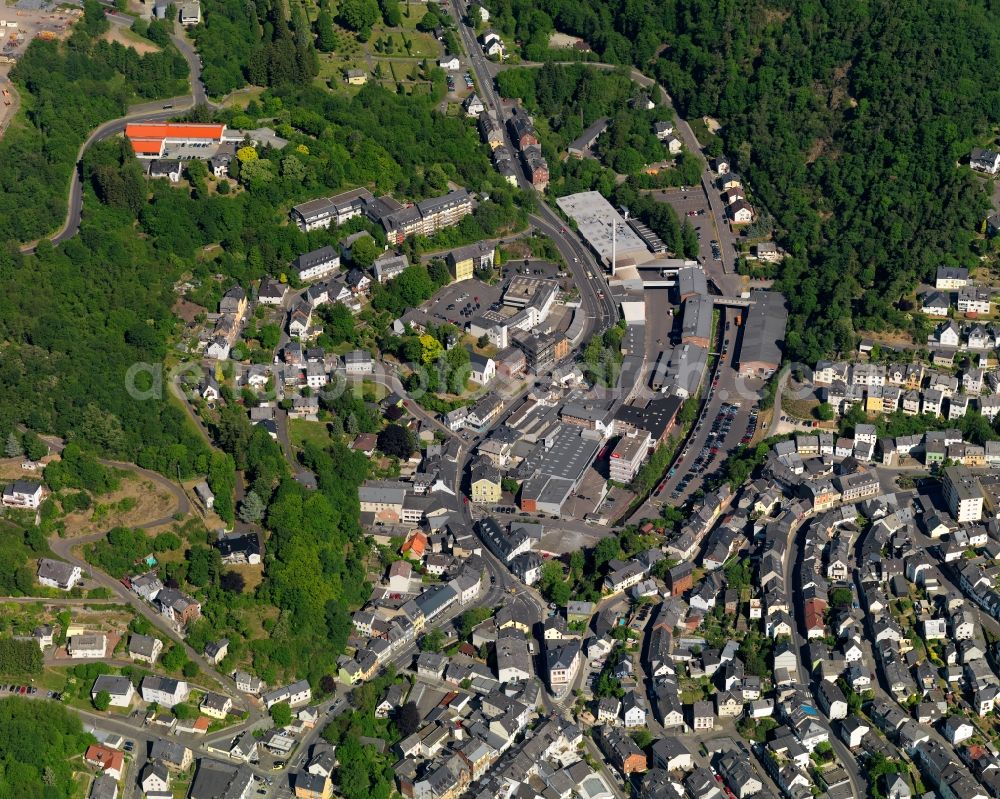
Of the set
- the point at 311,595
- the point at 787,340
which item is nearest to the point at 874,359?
the point at 787,340

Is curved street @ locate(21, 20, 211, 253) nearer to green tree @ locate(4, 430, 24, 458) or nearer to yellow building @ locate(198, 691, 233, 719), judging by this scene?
green tree @ locate(4, 430, 24, 458)

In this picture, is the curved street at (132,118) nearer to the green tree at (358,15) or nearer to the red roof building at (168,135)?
the red roof building at (168,135)

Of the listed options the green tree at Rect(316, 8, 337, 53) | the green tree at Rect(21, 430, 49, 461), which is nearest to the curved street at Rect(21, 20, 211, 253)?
the green tree at Rect(316, 8, 337, 53)

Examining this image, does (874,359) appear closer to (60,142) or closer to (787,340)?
(787,340)

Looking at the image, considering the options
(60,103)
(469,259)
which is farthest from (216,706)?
(60,103)

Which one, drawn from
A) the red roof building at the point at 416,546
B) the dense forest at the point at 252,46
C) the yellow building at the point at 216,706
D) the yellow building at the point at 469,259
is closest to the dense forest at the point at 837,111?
the dense forest at the point at 252,46

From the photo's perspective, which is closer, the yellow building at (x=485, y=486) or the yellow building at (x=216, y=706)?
the yellow building at (x=216, y=706)
